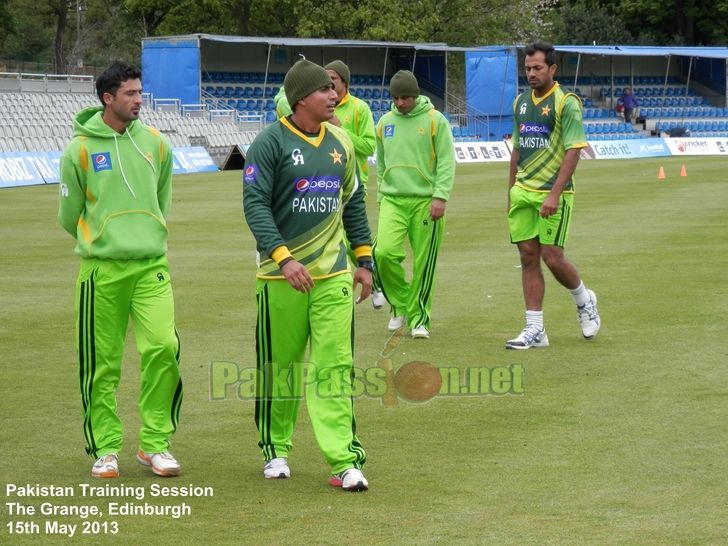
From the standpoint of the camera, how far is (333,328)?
21.4ft

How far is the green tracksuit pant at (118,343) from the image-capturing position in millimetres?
6742

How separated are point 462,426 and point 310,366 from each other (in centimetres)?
161

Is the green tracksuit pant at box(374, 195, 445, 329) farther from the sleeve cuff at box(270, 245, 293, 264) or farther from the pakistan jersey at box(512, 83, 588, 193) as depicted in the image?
the sleeve cuff at box(270, 245, 293, 264)

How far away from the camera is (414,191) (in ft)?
36.4

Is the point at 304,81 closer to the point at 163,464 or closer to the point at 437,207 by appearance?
the point at 163,464

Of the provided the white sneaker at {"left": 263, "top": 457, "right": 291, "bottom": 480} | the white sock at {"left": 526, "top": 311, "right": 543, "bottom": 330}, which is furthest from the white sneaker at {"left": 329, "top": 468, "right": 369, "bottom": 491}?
the white sock at {"left": 526, "top": 311, "right": 543, "bottom": 330}

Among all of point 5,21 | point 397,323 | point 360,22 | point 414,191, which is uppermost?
point 414,191

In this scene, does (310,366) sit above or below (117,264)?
below

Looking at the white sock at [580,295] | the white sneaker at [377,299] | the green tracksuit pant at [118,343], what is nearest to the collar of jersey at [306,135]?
the green tracksuit pant at [118,343]

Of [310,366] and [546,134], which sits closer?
[310,366]

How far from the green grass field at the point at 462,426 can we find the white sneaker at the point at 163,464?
79 millimetres

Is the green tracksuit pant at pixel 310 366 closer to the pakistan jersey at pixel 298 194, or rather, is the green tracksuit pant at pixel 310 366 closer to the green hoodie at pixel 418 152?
the pakistan jersey at pixel 298 194

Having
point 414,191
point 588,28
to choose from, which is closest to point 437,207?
point 414,191

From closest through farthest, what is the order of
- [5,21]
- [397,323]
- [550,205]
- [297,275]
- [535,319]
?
[297,275]
[550,205]
[535,319]
[397,323]
[5,21]
